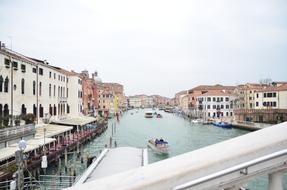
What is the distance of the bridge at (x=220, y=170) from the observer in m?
0.99

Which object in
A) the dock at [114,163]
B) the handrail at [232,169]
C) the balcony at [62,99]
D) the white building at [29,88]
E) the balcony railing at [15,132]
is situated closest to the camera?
the handrail at [232,169]

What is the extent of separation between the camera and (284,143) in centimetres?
103

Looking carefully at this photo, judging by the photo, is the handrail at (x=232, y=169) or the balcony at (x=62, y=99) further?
the balcony at (x=62, y=99)

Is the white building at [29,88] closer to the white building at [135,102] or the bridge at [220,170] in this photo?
the bridge at [220,170]

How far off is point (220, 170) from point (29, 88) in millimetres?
20372

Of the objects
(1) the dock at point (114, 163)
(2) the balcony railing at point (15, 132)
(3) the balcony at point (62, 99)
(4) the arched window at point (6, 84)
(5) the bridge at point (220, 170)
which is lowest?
(1) the dock at point (114, 163)

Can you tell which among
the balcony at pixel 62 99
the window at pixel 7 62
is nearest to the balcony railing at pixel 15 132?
the window at pixel 7 62

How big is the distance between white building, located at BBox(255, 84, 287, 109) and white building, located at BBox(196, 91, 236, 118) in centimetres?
1222

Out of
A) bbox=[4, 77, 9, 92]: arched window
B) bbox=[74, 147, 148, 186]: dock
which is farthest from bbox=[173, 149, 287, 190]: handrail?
bbox=[4, 77, 9, 92]: arched window

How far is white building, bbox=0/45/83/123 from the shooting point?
1631cm

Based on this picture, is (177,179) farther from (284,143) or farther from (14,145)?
(14,145)

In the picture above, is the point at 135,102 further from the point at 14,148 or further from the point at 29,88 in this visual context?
the point at 14,148

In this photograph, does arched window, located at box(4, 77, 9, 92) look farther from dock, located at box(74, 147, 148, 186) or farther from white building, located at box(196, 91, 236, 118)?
white building, located at box(196, 91, 236, 118)

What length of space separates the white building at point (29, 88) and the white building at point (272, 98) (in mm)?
23778
